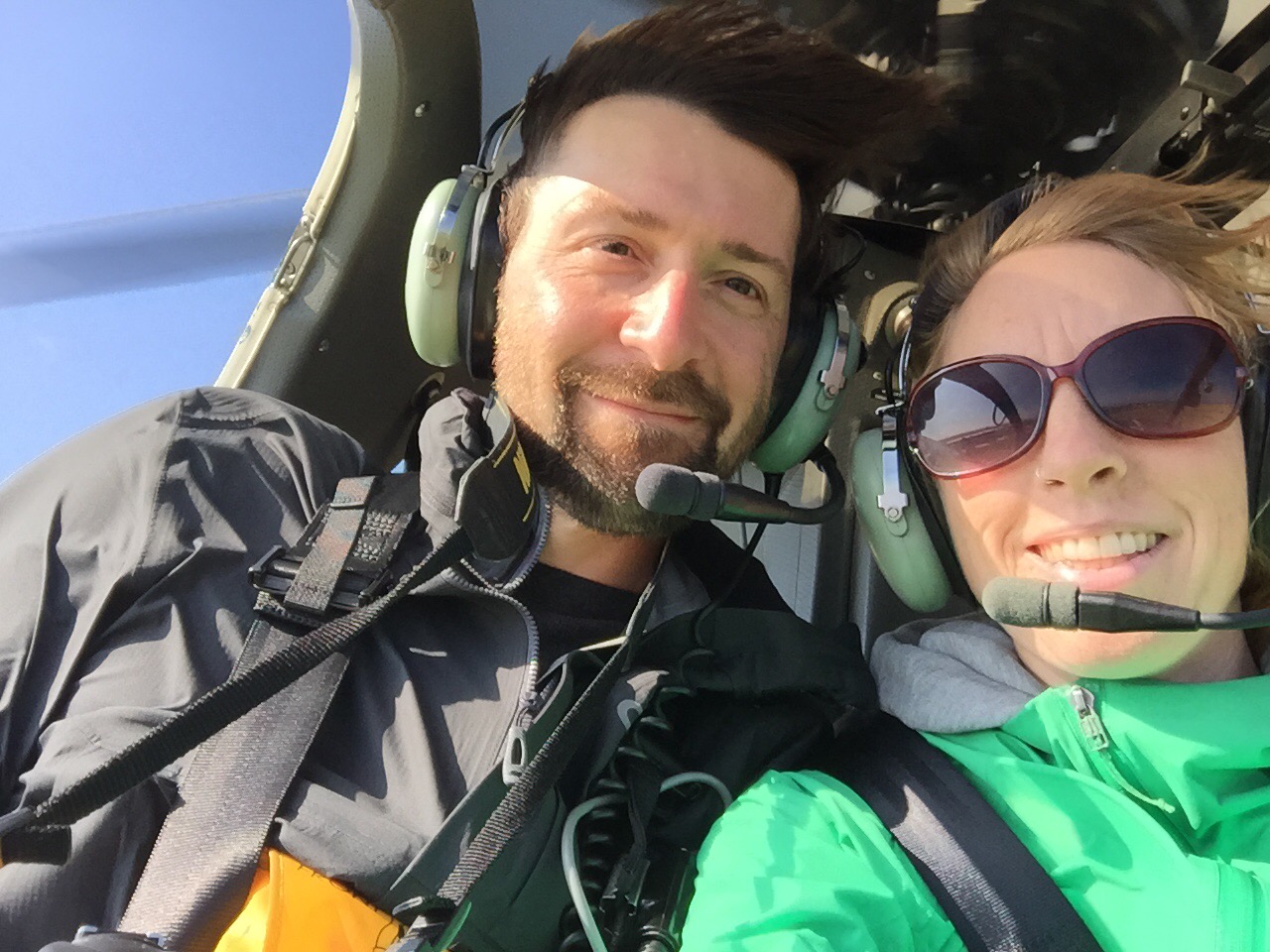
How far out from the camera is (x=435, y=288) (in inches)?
58.2

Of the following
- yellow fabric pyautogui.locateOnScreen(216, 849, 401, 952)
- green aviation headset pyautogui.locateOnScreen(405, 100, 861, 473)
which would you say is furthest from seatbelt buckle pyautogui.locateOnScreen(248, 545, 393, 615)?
green aviation headset pyautogui.locateOnScreen(405, 100, 861, 473)

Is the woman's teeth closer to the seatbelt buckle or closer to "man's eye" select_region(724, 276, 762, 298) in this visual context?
"man's eye" select_region(724, 276, 762, 298)

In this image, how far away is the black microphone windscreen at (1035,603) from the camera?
3.01 feet

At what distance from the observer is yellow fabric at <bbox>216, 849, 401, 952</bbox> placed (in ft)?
3.11

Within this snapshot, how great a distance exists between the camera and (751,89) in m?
1.58

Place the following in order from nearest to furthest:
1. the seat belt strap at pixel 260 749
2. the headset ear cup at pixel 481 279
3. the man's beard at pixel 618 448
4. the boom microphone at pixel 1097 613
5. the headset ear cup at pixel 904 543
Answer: the boom microphone at pixel 1097 613
the seat belt strap at pixel 260 749
the headset ear cup at pixel 904 543
the man's beard at pixel 618 448
the headset ear cup at pixel 481 279

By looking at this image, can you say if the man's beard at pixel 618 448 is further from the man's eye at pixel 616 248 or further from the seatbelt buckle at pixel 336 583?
the seatbelt buckle at pixel 336 583

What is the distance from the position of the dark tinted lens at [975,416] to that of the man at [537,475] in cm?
35

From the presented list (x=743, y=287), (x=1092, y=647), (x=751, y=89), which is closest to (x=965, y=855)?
(x=1092, y=647)

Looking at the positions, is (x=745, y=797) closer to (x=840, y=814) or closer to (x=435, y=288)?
(x=840, y=814)

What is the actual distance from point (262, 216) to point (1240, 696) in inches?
83.7

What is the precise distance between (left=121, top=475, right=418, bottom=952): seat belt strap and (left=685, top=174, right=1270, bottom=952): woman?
19.7 inches

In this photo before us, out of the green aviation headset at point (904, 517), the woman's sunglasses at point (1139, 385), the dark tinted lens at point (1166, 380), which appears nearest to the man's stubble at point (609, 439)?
the green aviation headset at point (904, 517)

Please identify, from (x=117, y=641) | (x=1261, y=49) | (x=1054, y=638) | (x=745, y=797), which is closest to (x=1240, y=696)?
(x=1054, y=638)
